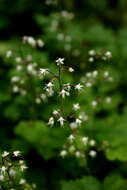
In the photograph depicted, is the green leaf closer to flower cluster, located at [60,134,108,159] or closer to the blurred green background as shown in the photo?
the blurred green background

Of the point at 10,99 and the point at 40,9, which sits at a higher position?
the point at 40,9

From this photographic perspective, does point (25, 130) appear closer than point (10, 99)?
Yes

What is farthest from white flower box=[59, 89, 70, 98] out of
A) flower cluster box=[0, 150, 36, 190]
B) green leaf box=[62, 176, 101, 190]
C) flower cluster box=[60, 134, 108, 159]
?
green leaf box=[62, 176, 101, 190]

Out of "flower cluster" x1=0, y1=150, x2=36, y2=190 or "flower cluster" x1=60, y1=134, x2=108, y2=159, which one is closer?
"flower cluster" x1=0, y1=150, x2=36, y2=190

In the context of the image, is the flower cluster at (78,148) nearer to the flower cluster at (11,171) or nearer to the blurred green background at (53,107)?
the blurred green background at (53,107)

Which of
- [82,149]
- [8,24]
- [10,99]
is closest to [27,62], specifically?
[10,99]

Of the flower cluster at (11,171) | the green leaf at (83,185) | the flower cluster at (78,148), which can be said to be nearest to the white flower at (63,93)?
the flower cluster at (11,171)

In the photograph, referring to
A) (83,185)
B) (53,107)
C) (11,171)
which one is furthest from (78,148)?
(53,107)

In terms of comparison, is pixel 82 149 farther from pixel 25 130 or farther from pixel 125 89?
pixel 125 89
